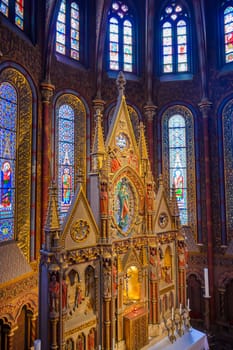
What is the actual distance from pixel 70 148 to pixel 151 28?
6865mm

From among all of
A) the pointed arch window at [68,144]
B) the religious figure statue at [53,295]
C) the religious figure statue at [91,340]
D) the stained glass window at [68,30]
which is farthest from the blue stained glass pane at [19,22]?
the religious figure statue at [91,340]

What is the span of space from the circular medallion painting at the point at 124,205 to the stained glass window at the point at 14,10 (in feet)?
23.1

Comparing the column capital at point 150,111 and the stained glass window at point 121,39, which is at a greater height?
the stained glass window at point 121,39

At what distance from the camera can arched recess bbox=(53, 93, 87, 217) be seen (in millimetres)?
13516

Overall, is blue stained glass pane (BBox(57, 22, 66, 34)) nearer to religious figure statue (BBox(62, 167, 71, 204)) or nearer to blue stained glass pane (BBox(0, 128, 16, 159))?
blue stained glass pane (BBox(0, 128, 16, 159))

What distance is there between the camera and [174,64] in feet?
53.3

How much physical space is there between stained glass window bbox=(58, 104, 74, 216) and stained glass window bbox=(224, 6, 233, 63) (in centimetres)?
782

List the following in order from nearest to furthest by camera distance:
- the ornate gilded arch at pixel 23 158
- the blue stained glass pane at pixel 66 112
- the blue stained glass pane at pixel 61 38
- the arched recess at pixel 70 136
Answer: the ornate gilded arch at pixel 23 158 < the arched recess at pixel 70 136 < the blue stained glass pane at pixel 66 112 < the blue stained glass pane at pixel 61 38

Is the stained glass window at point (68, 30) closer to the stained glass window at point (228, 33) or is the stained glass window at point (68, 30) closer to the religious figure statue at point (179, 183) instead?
the stained glass window at point (228, 33)

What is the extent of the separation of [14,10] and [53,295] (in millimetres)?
9808

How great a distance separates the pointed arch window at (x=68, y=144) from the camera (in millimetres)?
13570

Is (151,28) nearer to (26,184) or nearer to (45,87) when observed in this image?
(45,87)

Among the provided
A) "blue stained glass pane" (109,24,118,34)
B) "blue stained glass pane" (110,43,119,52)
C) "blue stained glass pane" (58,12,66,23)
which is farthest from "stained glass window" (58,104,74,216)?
"blue stained glass pane" (109,24,118,34)

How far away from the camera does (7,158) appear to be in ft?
36.8
